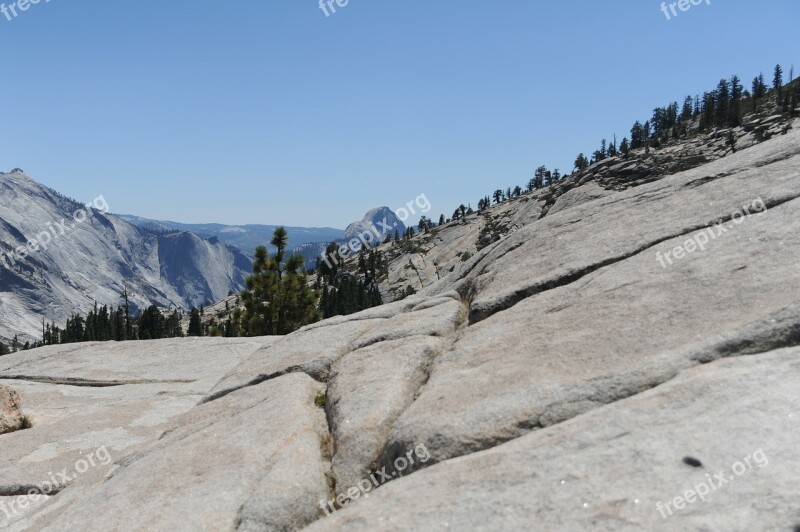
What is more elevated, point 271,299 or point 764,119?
point 764,119

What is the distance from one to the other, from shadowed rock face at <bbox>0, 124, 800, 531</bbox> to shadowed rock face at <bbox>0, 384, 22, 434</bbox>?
584 millimetres

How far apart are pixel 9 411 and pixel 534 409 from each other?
1463cm

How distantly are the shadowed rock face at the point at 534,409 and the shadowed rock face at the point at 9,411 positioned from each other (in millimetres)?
584

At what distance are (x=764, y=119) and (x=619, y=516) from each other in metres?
199

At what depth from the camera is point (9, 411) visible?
584 inches

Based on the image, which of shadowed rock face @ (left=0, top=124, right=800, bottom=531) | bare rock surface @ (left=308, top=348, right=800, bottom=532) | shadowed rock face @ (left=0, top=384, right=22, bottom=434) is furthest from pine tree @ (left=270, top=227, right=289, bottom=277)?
bare rock surface @ (left=308, top=348, right=800, bottom=532)

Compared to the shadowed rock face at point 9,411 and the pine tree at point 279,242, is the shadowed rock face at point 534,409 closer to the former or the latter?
the shadowed rock face at point 9,411

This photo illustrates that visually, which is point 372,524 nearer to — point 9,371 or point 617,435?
point 617,435

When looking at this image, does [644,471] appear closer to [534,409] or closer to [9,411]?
[534,409]

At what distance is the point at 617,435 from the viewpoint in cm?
593

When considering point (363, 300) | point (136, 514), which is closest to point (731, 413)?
point (136, 514)

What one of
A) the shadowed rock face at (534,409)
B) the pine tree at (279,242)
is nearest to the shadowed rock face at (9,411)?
the shadowed rock face at (534,409)

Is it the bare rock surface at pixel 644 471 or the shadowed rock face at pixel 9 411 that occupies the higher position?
the shadowed rock face at pixel 9 411

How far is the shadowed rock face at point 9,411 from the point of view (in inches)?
572
